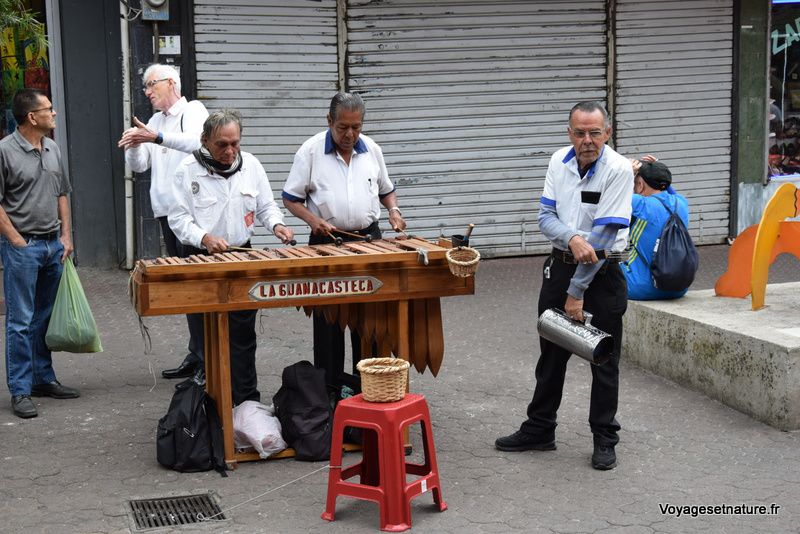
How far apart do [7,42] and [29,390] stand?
5.24 m

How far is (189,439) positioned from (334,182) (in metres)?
1.72

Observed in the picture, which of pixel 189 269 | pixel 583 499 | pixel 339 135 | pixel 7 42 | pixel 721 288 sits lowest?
pixel 583 499

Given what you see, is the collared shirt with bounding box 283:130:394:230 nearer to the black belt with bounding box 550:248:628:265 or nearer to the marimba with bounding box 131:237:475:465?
the marimba with bounding box 131:237:475:465

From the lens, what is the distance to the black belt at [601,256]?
5492mm

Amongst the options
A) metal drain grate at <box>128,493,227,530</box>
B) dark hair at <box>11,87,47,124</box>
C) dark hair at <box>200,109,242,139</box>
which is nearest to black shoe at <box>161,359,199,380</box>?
dark hair at <box>11,87,47,124</box>

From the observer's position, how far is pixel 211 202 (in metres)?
6.12

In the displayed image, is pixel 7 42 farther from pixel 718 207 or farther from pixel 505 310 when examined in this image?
pixel 718 207

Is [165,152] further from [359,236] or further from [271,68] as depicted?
[271,68]

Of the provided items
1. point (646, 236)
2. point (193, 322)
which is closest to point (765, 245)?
point (646, 236)

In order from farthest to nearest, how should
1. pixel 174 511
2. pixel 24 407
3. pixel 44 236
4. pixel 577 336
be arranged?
pixel 44 236 < pixel 24 407 < pixel 577 336 < pixel 174 511


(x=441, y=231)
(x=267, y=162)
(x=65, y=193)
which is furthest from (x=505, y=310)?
(x=65, y=193)

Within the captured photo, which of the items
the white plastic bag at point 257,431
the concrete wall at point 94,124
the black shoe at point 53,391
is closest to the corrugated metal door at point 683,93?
the concrete wall at point 94,124

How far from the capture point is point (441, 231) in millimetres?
11602

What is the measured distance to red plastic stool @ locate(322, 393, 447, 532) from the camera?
4898 millimetres
